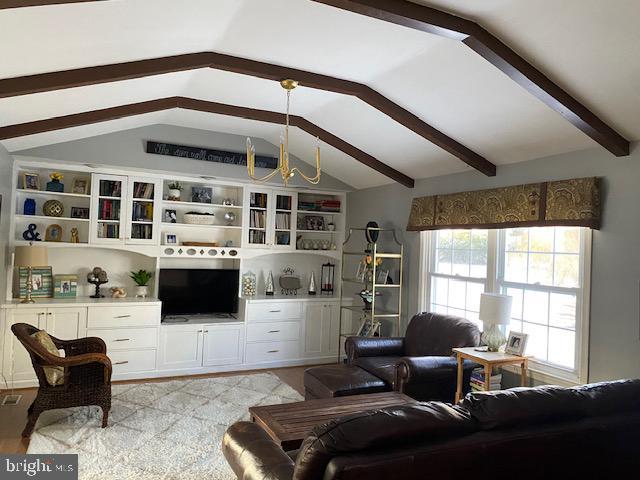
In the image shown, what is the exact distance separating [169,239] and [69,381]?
2.27m

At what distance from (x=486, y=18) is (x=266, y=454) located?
8.22 feet

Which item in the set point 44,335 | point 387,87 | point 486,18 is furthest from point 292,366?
point 486,18

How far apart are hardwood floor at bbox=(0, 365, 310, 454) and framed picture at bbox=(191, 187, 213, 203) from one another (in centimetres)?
210

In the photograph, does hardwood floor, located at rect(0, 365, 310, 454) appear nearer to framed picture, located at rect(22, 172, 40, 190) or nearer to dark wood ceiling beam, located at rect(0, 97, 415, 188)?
framed picture, located at rect(22, 172, 40, 190)

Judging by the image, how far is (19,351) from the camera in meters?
4.64

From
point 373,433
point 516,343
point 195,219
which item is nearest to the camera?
point 373,433

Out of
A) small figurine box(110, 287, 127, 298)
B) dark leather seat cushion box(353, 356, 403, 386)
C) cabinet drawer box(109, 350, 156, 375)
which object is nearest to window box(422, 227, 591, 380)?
dark leather seat cushion box(353, 356, 403, 386)

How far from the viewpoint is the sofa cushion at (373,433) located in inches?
61.8

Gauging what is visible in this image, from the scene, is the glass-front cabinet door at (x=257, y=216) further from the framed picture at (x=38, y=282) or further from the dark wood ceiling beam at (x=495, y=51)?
the dark wood ceiling beam at (x=495, y=51)

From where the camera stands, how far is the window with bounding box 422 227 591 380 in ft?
11.8

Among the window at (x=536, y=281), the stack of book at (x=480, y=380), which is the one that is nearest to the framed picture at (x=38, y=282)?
the window at (x=536, y=281)

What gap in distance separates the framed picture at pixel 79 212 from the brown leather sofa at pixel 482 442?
4022 millimetres

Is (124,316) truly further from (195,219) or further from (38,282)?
(195,219)

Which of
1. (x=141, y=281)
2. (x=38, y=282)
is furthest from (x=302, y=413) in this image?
(x=38, y=282)
